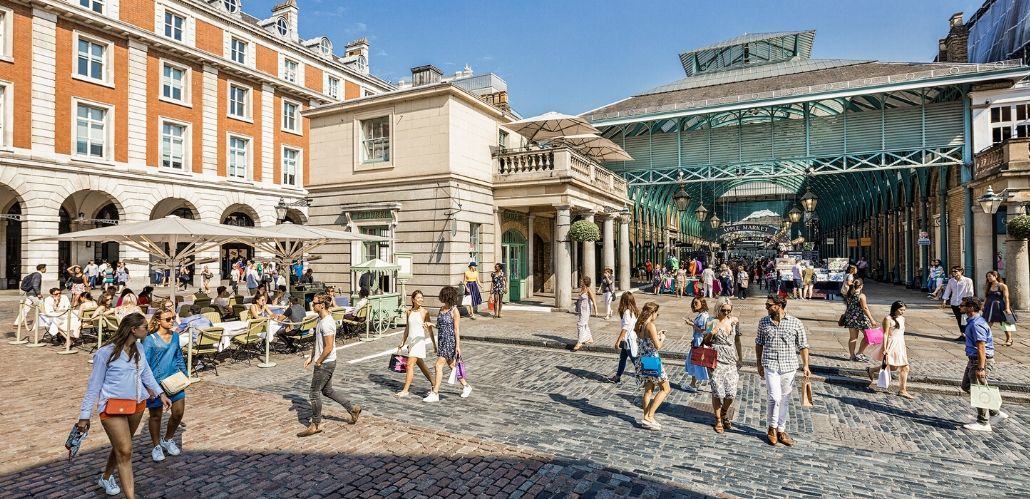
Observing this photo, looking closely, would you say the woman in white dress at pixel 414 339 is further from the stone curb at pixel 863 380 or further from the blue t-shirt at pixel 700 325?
the stone curb at pixel 863 380

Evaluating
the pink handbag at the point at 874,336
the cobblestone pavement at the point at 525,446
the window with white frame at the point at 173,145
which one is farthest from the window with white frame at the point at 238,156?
the pink handbag at the point at 874,336

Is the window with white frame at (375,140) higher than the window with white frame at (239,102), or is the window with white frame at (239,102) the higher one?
the window with white frame at (239,102)

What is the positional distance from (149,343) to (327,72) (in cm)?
4032

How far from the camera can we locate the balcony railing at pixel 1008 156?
16812 mm

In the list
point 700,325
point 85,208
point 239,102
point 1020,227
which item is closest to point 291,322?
point 700,325

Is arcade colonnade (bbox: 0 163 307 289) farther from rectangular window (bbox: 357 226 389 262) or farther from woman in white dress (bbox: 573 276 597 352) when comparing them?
woman in white dress (bbox: 573 276 597 352)

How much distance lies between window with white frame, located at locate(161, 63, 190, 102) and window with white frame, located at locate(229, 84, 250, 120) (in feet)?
9.66

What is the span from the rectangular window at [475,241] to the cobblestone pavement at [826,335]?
2.27 meters

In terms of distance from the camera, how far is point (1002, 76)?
60.9 ft

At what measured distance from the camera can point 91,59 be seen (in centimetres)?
2592

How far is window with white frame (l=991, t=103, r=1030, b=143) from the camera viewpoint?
63.6ft

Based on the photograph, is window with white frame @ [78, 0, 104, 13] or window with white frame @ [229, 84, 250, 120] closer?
window with white frame @ [78, 0, 104, 13]

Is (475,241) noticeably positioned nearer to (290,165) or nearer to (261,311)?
(261,311)

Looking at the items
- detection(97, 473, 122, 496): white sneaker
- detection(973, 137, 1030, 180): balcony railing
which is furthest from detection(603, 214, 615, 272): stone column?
detection(97, 473, 122, 496): white sneaker
